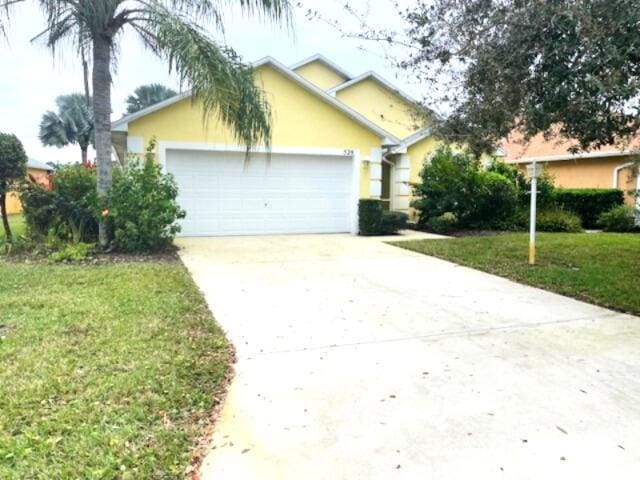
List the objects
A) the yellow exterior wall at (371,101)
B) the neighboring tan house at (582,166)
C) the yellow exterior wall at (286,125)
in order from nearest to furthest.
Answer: the yellow exterior wall at (286,125) < the neighboring tan house at (582,166) < the yellow exterior wall at (371,101)

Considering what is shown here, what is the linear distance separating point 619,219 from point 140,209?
531 inches

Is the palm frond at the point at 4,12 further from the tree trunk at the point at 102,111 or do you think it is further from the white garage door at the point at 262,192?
the white garage door at the point at 262,192

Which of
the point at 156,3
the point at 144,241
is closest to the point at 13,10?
the point at 156,3

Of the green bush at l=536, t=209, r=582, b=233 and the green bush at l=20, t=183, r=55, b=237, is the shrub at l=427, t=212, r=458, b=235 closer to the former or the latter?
the green bush at l=536, t=209, r=582, b=233

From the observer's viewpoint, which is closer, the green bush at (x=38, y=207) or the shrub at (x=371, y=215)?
the green bush at (x=38, y=207)

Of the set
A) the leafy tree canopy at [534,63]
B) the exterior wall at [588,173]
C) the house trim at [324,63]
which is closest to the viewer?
the leafy tree canopy at [534,63]

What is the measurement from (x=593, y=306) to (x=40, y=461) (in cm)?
610

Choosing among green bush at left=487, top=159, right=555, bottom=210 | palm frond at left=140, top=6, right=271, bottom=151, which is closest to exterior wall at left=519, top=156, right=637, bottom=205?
green bush at left=487, top=159, right=555, bottom=210

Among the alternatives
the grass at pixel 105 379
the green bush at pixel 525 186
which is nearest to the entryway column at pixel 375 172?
the green bush at pixel 525 186

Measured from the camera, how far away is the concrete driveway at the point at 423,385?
283cm

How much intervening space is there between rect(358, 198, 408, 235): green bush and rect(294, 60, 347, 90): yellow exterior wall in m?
8.90

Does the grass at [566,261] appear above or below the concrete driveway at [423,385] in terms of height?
above

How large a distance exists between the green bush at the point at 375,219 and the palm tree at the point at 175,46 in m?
4.77

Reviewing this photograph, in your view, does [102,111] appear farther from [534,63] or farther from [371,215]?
[534,63]
